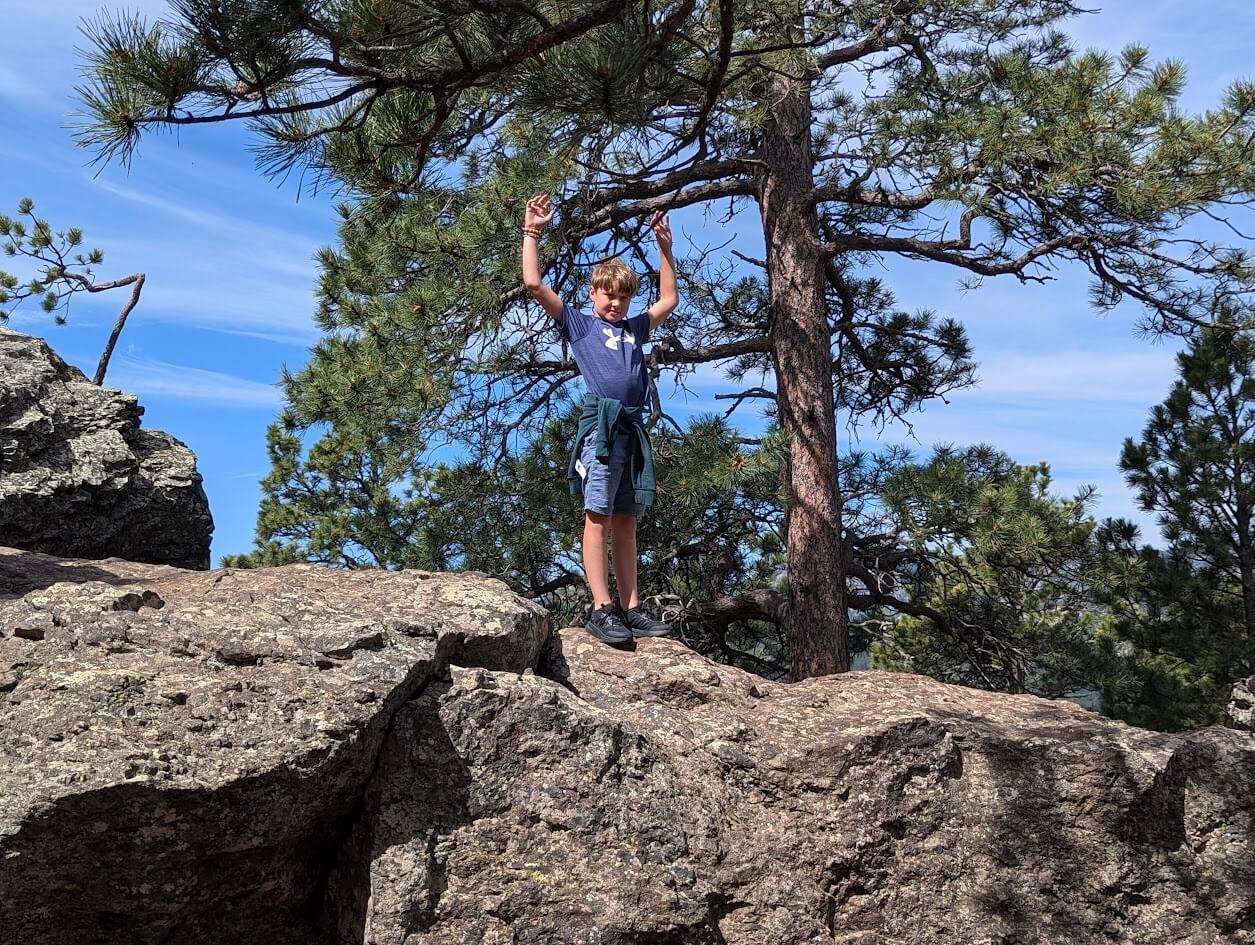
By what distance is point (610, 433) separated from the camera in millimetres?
4367

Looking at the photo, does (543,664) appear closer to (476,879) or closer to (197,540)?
(476,879)

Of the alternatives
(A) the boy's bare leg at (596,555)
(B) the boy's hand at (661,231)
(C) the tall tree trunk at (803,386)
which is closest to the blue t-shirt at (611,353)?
(B) the boy's hand at (661,231)

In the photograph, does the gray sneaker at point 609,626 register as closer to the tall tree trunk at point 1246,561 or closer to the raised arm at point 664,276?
the raised arm at point 664,276

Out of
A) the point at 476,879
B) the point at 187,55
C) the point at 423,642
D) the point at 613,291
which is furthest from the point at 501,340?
the point at 476,879

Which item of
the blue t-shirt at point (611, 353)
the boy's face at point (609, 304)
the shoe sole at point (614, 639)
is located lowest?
the shoe sole at point (614, 639)

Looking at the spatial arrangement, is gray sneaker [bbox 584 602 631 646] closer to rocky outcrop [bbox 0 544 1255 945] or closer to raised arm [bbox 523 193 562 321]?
rocky outcrop [bbox 0 544 1255 945]

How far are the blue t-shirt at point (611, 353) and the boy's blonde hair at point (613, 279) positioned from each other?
13 centimetres

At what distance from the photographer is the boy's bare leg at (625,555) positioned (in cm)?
450

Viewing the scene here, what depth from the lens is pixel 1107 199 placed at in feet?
21.9

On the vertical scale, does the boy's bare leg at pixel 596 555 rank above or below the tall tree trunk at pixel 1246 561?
below

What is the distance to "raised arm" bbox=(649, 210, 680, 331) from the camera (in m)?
4.71

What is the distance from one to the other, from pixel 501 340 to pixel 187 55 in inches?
121

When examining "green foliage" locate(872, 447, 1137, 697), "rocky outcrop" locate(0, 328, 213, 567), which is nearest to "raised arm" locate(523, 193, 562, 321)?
"rocky outcrop" locate(0, 328, 213, 567)

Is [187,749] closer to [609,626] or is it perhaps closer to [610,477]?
[609,626]
